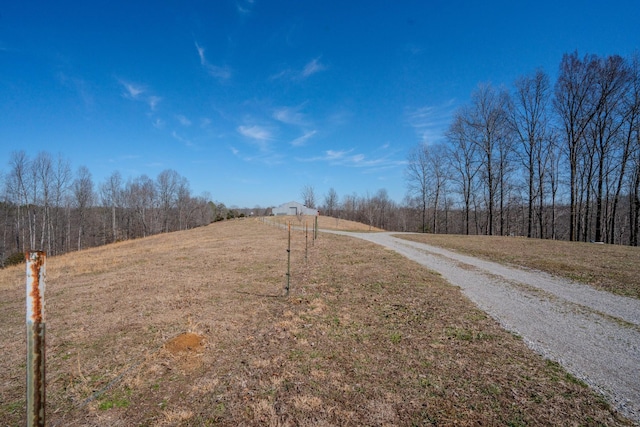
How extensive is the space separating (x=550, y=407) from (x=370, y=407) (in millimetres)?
2072

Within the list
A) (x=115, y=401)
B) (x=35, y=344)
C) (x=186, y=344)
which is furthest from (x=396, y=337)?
(x=35, y=344)

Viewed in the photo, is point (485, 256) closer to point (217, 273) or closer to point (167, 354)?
point (217, 273)

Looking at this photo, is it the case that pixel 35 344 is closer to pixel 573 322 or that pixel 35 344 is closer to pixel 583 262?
pixel 573 322

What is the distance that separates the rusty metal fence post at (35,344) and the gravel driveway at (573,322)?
5469mm

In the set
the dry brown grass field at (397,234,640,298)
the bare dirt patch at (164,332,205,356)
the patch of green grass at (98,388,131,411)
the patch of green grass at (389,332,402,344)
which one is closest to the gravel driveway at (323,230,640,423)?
the dry brown grass field at (397,234,640,298)

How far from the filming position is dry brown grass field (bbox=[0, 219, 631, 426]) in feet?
9.41

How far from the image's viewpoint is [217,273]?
389 inches

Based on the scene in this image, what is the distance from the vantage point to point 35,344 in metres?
1.68

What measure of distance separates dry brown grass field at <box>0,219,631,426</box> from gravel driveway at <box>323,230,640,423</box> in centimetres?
33

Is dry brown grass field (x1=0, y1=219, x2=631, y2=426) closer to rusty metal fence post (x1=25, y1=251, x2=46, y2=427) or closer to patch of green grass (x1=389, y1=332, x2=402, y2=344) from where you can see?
patch of green grass (x1=389, y1=332, x2=402, y2=344)

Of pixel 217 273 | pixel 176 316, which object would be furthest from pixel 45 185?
pixel 176 316

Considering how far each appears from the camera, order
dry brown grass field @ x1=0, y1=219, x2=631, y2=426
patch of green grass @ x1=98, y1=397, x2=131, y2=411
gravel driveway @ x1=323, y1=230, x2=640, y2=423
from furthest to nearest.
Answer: gravel driveway @ x1=323, y1=230, x2=640, y2=423 → patch of green grass @ x1=98, y1=397, x2=131, y2=411 → dry brown grass field @ x1=0, y1=219, x2=631, y2=426

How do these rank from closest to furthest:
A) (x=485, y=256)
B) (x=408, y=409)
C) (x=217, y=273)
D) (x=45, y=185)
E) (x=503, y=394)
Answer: (x=408, y=409), (x=503, y=394), (x=217, y=273), (x=485, y=256), (x=45, y=185)

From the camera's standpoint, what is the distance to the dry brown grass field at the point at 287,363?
113 inches
